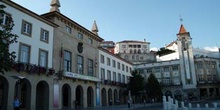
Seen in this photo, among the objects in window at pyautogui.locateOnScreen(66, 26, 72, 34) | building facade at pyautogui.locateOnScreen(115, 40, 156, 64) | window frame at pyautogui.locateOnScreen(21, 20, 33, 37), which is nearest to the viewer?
window frame at pyautogui.locateOnScreen(21, 20, 33, 37)

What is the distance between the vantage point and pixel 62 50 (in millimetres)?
30672

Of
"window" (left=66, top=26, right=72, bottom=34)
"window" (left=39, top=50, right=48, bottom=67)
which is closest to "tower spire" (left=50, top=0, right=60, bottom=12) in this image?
"window" (left=66, top=26, right=72, bottom=34)

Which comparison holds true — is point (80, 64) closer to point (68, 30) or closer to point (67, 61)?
point (67, 61)

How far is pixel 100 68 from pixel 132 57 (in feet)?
165

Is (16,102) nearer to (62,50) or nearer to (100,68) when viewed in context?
(62,50)

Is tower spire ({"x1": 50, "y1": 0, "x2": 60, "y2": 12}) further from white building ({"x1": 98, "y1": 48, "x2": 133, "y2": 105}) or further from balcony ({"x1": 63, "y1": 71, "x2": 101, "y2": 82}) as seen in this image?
white building ({"x1": 98, "y1": 48, "x2": 133, "y2": 105})

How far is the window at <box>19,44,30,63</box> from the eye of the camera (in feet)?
78.9

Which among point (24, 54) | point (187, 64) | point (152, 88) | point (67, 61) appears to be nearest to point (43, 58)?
point (24, 54)

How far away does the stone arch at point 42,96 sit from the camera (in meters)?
26.9

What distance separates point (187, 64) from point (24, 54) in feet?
165

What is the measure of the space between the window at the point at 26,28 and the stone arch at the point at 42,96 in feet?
20.5

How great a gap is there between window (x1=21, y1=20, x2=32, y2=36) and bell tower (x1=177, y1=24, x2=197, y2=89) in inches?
1928

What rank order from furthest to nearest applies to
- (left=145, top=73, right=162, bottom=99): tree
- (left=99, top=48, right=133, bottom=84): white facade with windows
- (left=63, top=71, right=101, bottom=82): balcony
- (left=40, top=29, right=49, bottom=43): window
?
(left=145, top=73, right=162, bottom=99): tree → (left=99, top=48, right=133, bottom=84): white facade with windows → (left=63, top=71, right=101, bottom=82): balcony → (left=40, top=29, right=49, bottom=43): window

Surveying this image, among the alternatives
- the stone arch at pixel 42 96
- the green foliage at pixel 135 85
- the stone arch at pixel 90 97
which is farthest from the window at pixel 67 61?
the green foliage at pixel 135 85
